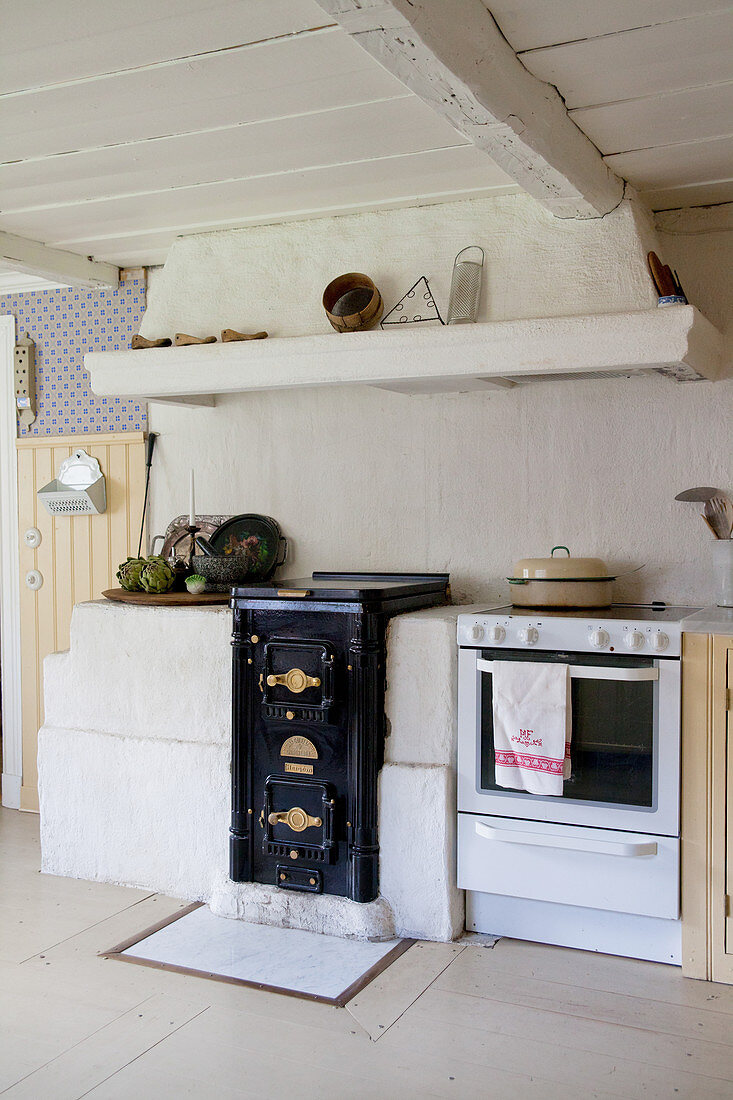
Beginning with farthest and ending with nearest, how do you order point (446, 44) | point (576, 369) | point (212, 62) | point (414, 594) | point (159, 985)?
point (414, 594), point (576, 369), point (159, 985), point (212, 62), point (446, 44)

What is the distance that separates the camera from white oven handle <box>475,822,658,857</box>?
272 cm

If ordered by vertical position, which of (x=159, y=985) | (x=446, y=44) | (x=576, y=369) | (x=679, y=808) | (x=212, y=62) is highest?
(x=212, y=62)

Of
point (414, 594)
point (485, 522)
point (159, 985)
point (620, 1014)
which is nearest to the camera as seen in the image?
point (620, 1014)

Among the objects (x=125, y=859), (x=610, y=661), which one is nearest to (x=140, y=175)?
(x=610, y=661)

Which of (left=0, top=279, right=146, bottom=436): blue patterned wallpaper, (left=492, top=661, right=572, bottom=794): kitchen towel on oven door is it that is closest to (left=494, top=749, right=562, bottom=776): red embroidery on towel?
(left=492, top=661, right=572, bottom=794): kitchen towel on oven door

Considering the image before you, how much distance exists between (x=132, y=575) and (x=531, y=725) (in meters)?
1.61

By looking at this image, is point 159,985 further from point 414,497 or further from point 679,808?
point 414,497

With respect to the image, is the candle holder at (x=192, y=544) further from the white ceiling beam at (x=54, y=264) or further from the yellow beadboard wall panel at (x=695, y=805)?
the yellow beadboard wall panel at (x=695, y=805)

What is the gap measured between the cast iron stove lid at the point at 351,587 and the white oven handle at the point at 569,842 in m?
0.76

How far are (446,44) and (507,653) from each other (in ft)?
5.45

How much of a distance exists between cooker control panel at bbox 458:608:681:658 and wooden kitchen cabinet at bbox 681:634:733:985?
0.09m

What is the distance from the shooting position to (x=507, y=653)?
9.61 ft

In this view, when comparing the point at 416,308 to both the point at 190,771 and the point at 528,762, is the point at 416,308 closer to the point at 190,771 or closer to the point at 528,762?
the point at 528,762

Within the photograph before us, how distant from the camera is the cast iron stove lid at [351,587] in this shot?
9.87 ft
